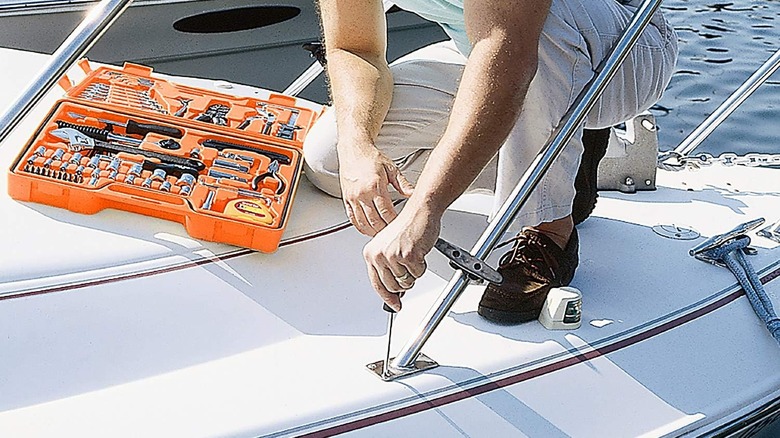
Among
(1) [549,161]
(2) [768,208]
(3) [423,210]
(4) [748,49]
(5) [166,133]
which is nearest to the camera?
(3) [423,210]

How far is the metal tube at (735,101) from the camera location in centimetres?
238

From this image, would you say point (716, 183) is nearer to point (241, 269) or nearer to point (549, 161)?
point (549, 161)

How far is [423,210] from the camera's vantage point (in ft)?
4.31

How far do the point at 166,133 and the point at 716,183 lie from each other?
1.23m

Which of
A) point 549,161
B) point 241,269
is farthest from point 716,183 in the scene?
point 241,269

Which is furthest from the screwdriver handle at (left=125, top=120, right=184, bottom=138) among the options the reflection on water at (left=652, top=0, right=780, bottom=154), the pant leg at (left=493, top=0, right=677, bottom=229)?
the reflection on water at (left=652, top=0, right=780, bottom=154)

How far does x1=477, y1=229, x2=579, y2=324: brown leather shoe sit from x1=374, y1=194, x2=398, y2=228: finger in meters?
0.31

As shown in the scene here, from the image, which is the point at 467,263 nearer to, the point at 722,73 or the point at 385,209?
the point at 385,209

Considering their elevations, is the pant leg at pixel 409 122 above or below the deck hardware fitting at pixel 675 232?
above

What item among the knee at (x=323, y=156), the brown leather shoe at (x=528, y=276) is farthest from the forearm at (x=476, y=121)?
the knee at (x=323, y=156)

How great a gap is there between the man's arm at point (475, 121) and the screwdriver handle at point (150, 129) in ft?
2.05

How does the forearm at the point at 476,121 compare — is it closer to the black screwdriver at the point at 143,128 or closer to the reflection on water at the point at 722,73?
the black screwdriver at the point at 143,128

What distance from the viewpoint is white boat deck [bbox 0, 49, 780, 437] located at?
138 cm

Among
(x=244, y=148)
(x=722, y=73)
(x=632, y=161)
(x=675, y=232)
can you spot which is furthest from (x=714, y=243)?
(x=722, y=73)
